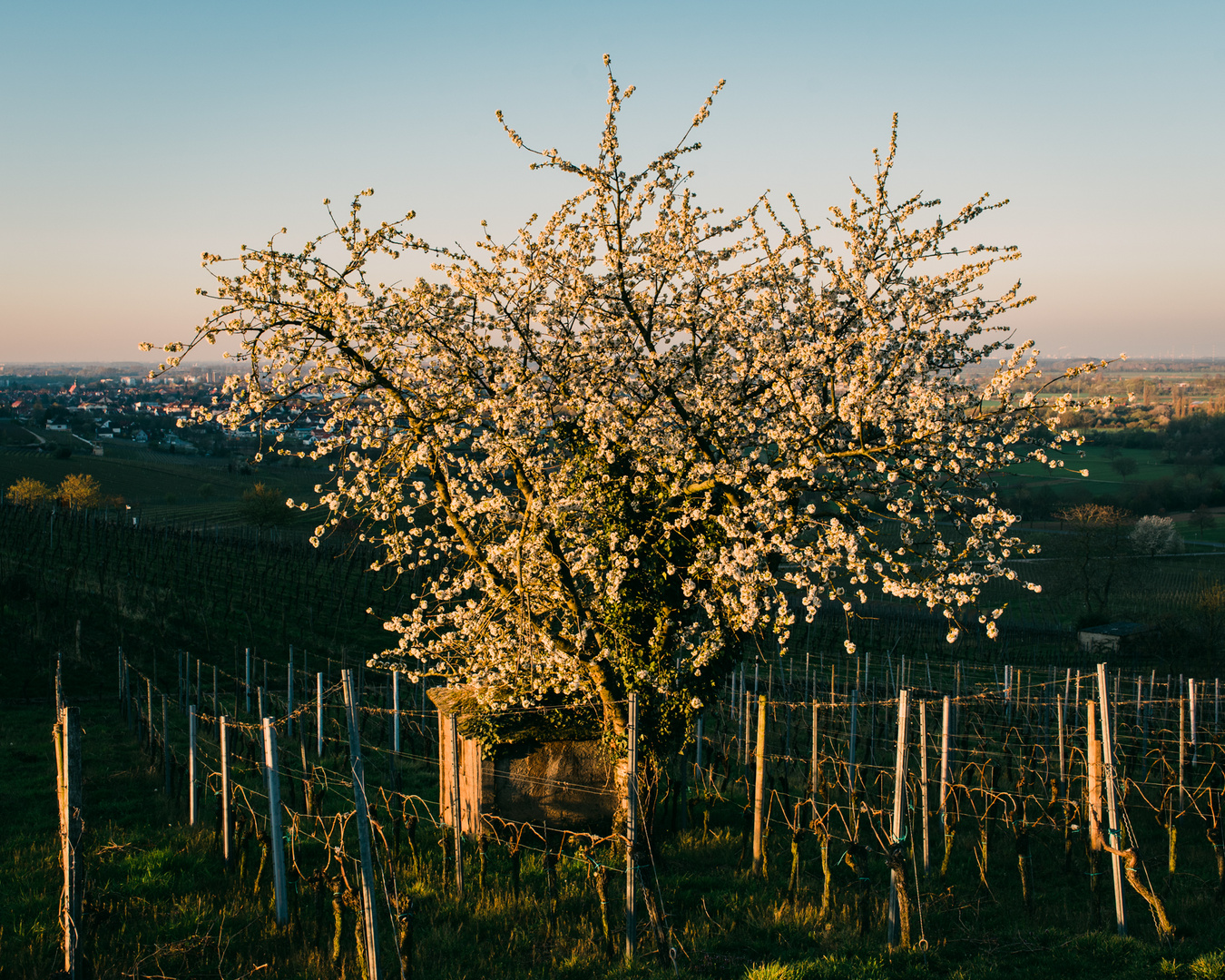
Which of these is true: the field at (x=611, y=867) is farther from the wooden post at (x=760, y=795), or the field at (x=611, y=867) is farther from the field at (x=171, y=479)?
the field at (x=171, y=479)

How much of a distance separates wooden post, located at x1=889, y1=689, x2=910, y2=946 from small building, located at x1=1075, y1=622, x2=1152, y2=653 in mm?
34795

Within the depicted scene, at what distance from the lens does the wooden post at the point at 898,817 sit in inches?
293

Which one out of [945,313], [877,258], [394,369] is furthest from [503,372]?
[945,313]

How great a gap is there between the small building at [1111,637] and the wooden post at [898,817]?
3479 centimetres

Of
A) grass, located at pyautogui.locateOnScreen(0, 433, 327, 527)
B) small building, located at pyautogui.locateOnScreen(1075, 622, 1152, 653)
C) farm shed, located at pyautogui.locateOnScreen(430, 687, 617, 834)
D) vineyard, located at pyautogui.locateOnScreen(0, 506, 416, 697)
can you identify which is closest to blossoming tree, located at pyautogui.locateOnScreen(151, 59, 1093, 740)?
farm shed, located at pyautogui.locateOnScreen(430, 687, 617, 834)

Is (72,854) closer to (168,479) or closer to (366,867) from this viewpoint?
(366,867)

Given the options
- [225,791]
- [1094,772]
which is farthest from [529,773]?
[1094,772]

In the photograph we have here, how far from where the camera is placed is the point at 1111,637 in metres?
37.7

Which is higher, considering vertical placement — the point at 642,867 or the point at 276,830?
the point at 276,830

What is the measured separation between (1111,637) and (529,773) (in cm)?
3617

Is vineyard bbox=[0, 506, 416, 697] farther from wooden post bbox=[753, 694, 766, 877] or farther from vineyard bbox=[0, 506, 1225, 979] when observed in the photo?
wooden post bbox=[753, 694, 766, 877]

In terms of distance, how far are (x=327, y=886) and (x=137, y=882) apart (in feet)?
6.22

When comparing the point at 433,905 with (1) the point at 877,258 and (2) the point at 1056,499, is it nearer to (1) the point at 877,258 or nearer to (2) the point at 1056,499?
(1) the point at 877,258

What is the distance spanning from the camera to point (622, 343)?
10.6m
